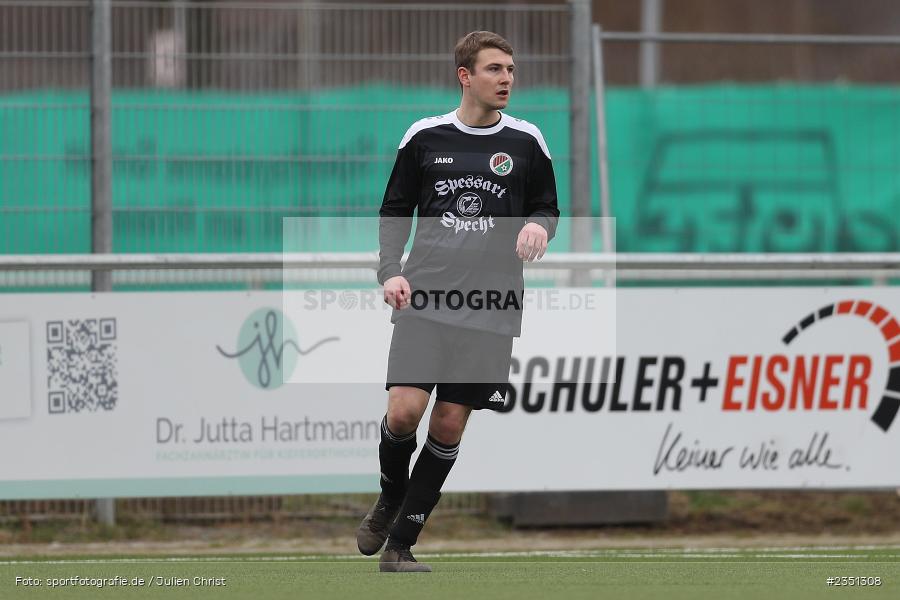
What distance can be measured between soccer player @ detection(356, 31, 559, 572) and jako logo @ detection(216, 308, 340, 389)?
2491 millimetres

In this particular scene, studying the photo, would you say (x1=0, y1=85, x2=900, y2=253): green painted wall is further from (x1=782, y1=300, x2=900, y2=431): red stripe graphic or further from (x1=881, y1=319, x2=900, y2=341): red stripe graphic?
(x1=881, y1=319, x2=900, y2=341): red stripe graphic

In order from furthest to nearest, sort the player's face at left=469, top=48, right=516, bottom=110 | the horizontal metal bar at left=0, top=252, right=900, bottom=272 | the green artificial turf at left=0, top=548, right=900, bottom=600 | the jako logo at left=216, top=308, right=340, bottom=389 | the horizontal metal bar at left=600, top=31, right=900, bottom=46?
the horizontal metal bar at left=600, top=31, right=900, bottom=46
the horizontal metal bar at left=0, top=252, right=900, bottom=272
the jako logo at left=216, top=308, right=340, bottom=389
the player's face at left=469, top=48, right=516, bottom=110
the green artificial turf at left=0, top=548, right=900, bottom=600

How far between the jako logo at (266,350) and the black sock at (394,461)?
2.39 meters

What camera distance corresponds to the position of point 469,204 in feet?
21.9

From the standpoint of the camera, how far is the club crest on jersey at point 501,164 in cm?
671

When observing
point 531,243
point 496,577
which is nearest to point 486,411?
point 496,577

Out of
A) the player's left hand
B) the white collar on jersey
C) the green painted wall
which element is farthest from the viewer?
the green painted wall

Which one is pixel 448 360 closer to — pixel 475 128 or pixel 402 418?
pixel 402 418

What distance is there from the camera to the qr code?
9102 mm

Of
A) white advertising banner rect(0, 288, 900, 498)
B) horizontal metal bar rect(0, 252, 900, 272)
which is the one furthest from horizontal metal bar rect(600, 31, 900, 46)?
white advertising banner rect(0, 288, 900, 498)

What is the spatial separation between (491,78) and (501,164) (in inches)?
14.0

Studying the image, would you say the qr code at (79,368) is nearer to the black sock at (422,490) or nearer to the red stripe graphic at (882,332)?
the black sock at (422,490)

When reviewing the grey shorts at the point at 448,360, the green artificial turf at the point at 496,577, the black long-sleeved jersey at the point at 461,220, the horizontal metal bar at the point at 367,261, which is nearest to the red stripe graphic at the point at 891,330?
the horizontal metal bar at the point at 367,261

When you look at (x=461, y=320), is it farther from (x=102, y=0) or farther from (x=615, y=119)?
(x=615, y=119)
